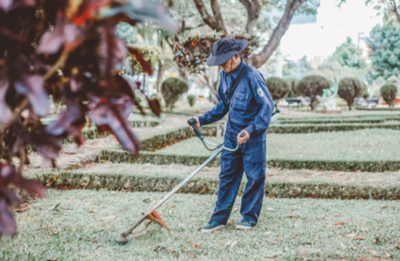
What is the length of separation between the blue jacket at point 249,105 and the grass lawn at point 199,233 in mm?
917

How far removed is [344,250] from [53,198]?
319cm

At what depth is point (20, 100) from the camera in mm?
1056

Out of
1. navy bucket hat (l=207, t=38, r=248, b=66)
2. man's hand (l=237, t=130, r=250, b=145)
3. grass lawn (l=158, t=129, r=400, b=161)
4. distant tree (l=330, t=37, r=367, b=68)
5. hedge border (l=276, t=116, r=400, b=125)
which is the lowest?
grass lawn (l=158, t=129, r=400, b=161)

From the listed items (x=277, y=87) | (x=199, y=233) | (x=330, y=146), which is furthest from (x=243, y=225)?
(x=277, y=87)

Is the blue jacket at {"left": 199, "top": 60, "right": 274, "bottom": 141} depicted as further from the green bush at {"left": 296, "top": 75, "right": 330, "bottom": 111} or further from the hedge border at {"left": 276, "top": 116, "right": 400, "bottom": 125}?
the green bush at {"left": 296, "top": 75, "right": 330, "bottom": 111}

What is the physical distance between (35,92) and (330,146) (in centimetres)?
847

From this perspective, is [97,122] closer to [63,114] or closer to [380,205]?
[63,114]

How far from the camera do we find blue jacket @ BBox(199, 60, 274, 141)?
3.28 m

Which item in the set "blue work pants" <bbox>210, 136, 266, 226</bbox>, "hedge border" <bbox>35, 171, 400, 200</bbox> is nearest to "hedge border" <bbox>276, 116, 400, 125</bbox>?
"hedge border" <bbox>35, 171, 400, 200</bbox>

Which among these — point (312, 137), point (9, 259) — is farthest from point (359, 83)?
point (9, 259)

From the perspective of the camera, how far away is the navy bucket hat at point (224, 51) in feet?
10.9

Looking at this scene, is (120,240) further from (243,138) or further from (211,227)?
(243,138)

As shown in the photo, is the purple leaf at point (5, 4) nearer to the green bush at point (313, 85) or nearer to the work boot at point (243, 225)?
the work boot at point (243, 225)

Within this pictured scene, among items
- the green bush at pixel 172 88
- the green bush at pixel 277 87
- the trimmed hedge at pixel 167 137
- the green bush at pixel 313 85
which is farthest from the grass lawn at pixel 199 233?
the green bush at pixel 313 85
